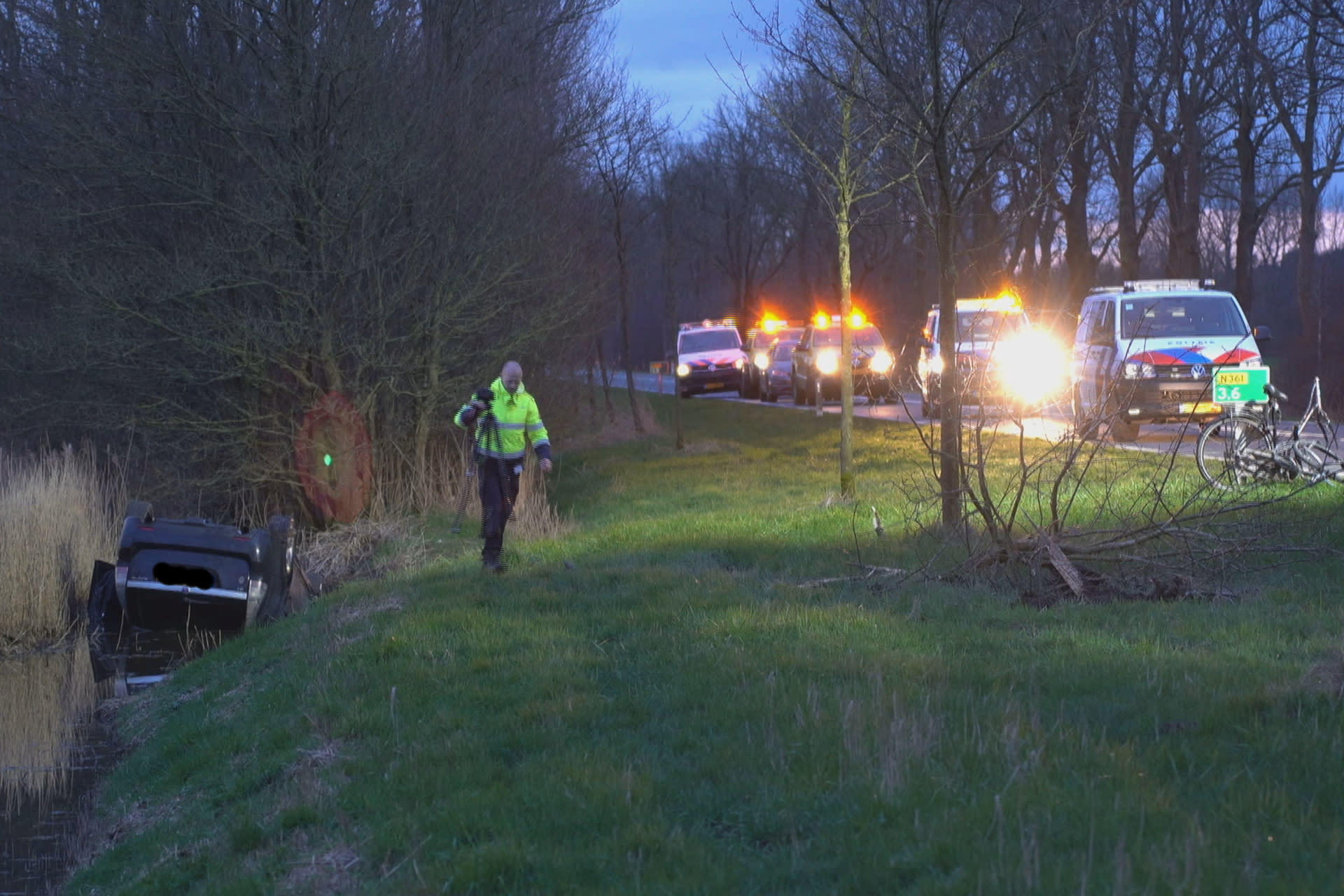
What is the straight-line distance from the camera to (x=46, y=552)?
45.4 ft

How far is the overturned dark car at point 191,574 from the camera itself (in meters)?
12.4

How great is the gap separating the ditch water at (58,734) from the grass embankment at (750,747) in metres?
0.37

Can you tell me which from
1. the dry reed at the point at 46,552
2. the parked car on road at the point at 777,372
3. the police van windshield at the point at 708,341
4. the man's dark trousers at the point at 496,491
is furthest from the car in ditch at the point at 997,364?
the police van windshield at the point at 708,341

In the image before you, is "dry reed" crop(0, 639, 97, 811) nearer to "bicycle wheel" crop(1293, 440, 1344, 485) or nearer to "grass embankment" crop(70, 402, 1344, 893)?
"grass embankment" crop(70, 402, 1344, 893)

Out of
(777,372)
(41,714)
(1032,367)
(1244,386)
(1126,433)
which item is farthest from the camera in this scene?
(777,372)

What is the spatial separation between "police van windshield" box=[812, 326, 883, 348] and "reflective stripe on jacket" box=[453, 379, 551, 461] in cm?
1937

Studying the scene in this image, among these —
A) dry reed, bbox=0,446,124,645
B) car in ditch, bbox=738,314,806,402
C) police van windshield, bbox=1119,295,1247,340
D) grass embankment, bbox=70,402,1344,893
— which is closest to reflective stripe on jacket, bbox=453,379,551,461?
grass embankment, bbox=70,402,1344,893

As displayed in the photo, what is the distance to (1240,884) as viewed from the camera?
420 cm

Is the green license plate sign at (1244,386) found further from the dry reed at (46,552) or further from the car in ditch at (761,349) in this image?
the car in ditch at (761,349)

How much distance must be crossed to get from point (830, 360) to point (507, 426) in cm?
2301

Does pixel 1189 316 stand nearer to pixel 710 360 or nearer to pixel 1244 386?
pixel 1244 386

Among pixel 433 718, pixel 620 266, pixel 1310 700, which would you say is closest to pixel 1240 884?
pixel 1310 700

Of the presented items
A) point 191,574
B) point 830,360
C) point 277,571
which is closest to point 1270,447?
point 277,571

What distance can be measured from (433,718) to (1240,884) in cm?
412
